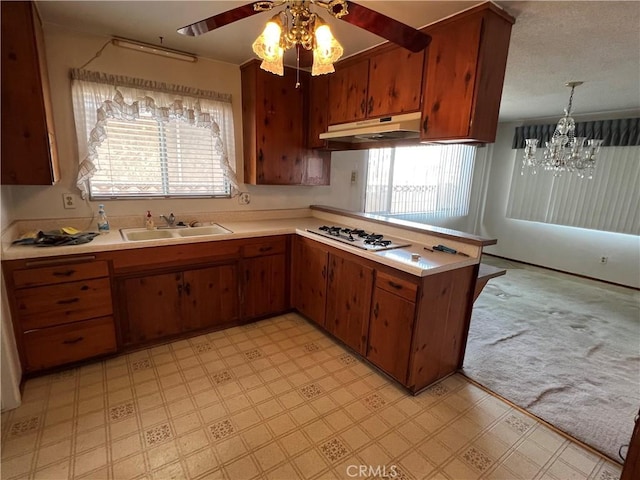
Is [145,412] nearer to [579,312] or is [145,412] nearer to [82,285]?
[82,285]

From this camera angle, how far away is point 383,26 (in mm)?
1264

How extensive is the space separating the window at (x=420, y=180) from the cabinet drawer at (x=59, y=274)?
308 cm

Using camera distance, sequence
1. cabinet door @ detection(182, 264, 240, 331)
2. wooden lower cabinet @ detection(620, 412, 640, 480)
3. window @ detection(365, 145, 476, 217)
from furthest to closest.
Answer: window @ detection(365, 145, 476, 217) < cabinet door @ detection(182, 264, 240, 331) < wooden lower cabinet @ detection(620, 412, 640, 480)

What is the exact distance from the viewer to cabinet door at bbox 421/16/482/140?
1.89 metres

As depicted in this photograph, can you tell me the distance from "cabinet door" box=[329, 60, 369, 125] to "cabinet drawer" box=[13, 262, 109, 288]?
2.26 metres

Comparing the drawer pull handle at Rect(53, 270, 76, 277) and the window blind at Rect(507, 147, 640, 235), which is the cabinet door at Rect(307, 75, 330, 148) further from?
the window blind at Rect(507, 147, 640, 235)

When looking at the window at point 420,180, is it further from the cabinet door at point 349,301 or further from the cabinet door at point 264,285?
the cabinet door at point 349,301

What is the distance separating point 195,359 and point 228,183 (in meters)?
1.68

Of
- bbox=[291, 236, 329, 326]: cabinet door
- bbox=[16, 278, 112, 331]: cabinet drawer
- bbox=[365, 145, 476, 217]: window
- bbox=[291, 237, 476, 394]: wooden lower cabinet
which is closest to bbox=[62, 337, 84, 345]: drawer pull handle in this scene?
bbox=[16, 278, 112, 331]: cabinet drawer

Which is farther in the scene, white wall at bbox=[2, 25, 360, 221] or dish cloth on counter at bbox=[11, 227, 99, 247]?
white wall at bbox=[2, 25, 360, 221]

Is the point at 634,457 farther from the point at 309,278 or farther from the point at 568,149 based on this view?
the point at 568,149

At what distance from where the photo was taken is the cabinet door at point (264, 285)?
9.48ft

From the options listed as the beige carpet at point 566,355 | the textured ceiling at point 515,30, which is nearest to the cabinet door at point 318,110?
the textured ceiling at point 515,30

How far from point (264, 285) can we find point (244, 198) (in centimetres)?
96
